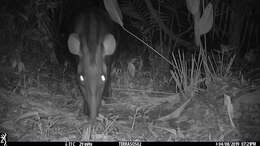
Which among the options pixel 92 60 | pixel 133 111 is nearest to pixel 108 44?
pixel 92 60

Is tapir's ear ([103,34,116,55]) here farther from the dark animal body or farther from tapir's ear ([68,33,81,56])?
tapir's ear ([68,33,81,56])

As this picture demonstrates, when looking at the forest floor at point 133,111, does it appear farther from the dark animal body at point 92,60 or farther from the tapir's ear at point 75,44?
the tapir's ear at point 75,44

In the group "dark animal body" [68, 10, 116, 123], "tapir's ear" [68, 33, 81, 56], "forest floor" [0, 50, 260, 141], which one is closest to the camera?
"forest floor" [0, 50, 260, 141]

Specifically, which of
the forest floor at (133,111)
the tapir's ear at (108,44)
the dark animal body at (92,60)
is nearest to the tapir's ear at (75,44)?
the dark animal body at (92,60)

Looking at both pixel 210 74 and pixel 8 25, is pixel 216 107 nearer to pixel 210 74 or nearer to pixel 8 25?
pixel 210 74

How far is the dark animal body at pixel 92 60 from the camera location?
18.7 ft

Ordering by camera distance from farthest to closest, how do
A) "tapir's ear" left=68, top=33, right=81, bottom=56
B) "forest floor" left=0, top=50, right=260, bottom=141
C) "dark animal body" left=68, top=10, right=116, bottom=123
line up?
"tapir's ear" left=68, top=33, right=81, bottom=56 → "dark animal body" left=68, top=10, right=116, bottom=123 → "forest floor" left=0, top=50, right=260, bottom=141

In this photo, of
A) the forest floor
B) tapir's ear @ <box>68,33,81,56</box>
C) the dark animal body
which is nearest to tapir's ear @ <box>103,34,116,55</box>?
the dark animal body

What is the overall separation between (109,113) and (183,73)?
3.84 feet

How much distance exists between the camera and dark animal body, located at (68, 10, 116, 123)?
570 cm

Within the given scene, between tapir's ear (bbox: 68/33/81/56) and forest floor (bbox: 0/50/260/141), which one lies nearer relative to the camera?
forest floor (bbox: 0/50/260/141)

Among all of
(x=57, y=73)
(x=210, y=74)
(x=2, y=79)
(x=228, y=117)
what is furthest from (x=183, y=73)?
(x=2, y=79)

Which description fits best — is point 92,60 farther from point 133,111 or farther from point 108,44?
point 133,111

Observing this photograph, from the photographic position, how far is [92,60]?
5.74 meters
